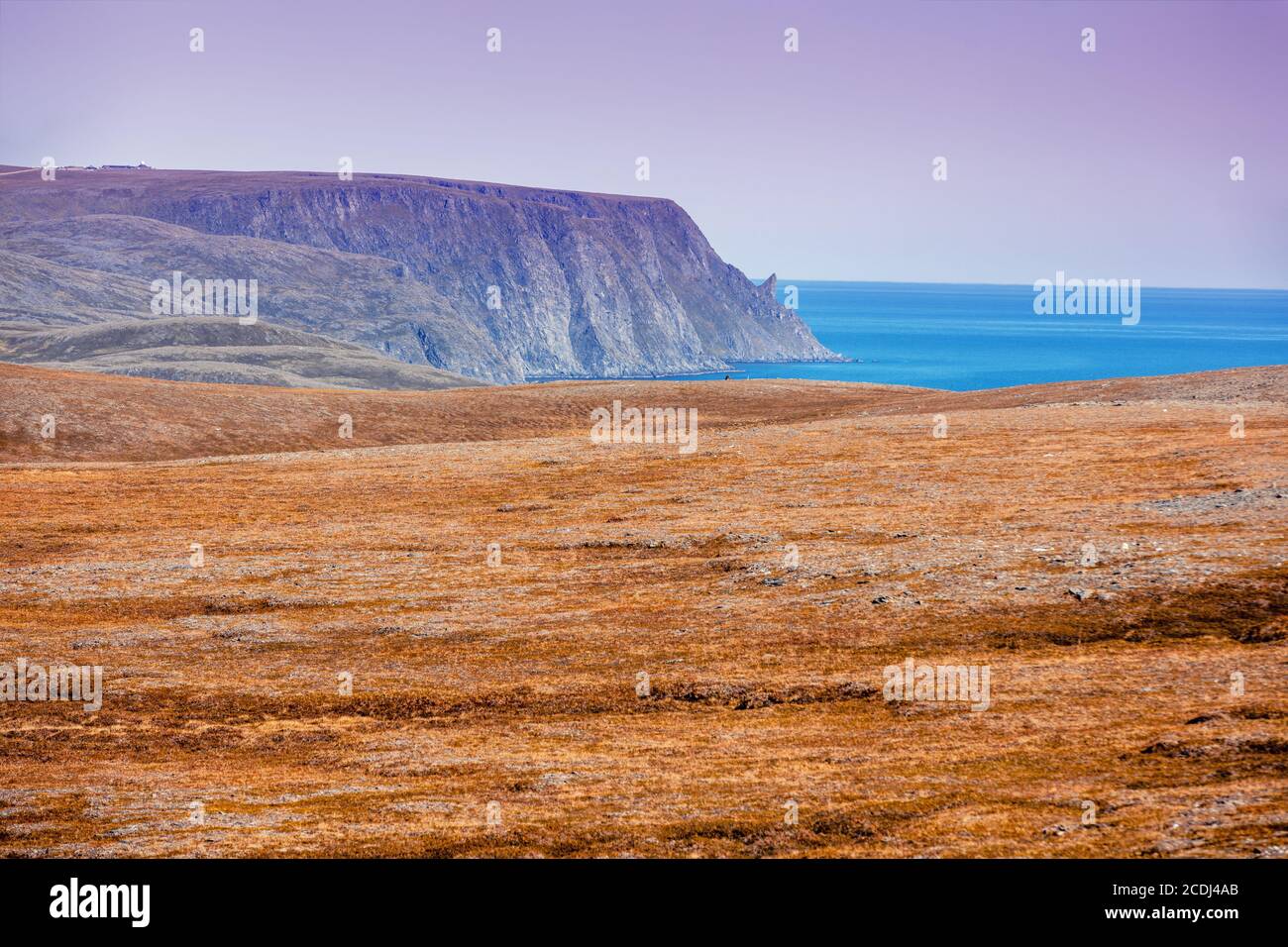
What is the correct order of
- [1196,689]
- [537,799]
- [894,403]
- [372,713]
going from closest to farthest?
[537,799] → [1196,689] → [372,713] → [894,403]

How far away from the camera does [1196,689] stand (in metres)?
30.6

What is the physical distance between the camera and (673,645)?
39.1 m

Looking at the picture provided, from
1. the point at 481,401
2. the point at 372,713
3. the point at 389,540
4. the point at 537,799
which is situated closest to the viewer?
the point at 537,799

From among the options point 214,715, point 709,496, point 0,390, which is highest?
point 0,390

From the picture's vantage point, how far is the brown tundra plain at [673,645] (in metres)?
24.4

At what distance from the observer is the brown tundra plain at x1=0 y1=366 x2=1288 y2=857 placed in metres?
24.4

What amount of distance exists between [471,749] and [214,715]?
9351 mm

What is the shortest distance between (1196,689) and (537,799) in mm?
17839
